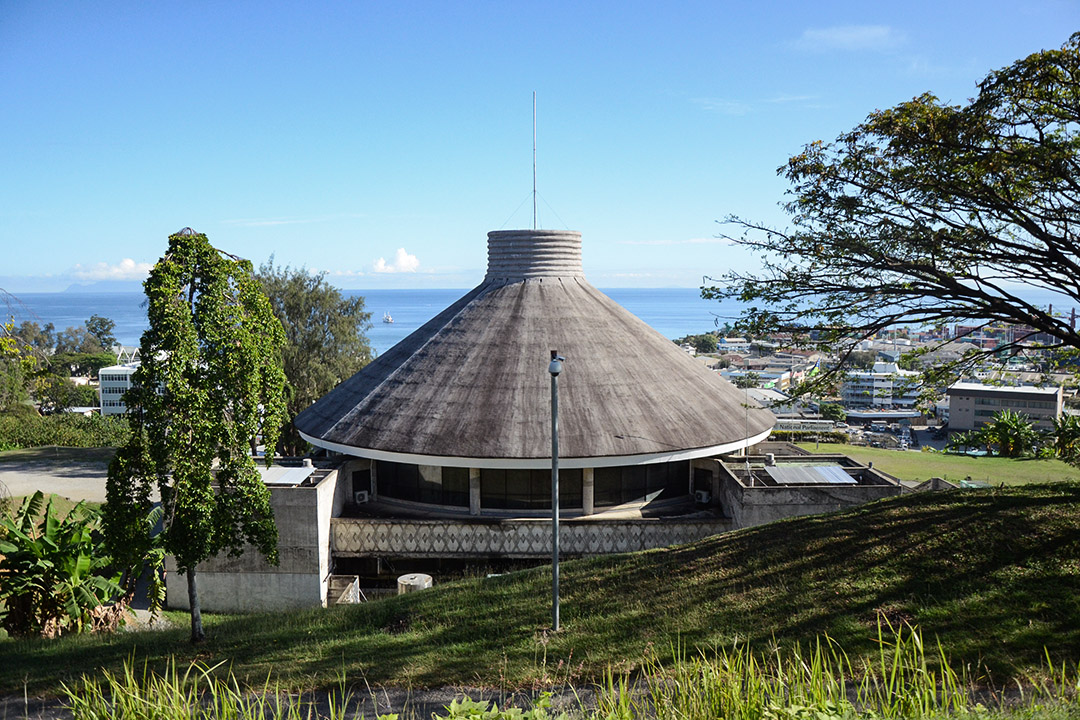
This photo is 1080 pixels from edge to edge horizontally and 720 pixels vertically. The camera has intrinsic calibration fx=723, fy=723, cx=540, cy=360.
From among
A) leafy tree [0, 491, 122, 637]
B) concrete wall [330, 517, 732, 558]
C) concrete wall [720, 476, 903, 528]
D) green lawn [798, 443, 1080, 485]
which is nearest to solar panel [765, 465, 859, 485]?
concrete wall [720, 476, 903, 528]

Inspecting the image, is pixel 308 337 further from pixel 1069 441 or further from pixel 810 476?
pixel 1069 441

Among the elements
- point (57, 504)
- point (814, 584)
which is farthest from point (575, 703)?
point (57, 504)

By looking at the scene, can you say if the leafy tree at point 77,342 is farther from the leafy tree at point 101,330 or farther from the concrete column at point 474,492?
the concrete column at point 474,492

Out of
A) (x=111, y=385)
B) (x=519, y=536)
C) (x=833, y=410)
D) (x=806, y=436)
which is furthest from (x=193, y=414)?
(x=111, y=385)

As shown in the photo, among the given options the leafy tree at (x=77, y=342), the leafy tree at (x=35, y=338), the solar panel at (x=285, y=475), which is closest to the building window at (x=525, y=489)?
the solar panel at (x=285, y=475)

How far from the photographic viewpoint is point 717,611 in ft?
42.3

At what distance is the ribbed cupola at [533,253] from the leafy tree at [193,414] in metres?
17.7

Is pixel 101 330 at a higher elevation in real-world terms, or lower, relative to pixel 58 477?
higher

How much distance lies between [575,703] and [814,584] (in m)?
5.42

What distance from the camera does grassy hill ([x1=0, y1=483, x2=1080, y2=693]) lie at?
448 inches

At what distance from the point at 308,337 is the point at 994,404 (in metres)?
78.3

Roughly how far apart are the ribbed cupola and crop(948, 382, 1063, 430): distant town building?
57.7 metres

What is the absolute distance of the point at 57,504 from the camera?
3000 centimetres

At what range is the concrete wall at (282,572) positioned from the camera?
71.7 feet
